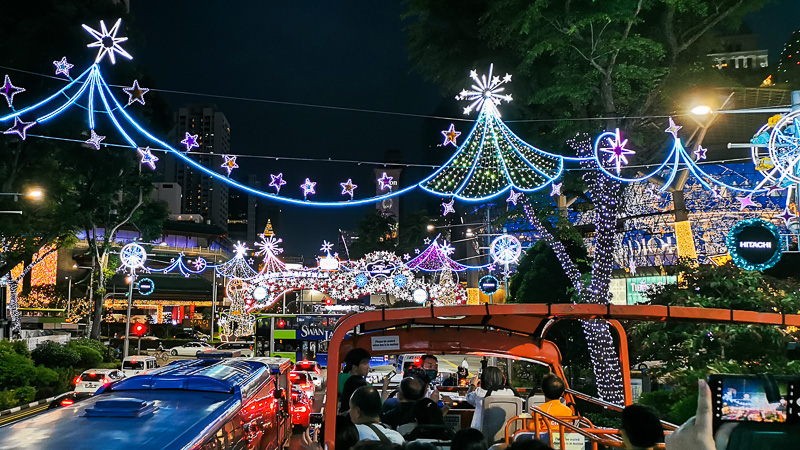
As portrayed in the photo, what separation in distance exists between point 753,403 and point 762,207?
26189mm

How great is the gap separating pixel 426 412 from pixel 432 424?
0.80 m

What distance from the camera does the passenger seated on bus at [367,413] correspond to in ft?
17.2

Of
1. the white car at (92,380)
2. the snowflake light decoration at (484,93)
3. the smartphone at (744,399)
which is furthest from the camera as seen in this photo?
the white car at (92,380)

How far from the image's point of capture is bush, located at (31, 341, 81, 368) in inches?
1160

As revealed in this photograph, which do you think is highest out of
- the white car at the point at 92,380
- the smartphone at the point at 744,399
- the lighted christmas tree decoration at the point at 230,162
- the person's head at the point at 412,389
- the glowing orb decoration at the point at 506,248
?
the lighted christmas tree decoration at the point at 230,162

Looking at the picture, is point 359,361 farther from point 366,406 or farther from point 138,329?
point 138,329

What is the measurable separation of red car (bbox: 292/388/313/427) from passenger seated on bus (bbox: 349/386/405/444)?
450 inches

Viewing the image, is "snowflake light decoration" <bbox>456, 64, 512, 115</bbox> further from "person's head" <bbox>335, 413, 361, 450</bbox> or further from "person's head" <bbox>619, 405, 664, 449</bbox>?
"person's head" <bbox>619, 405, 664, 449</bbox>

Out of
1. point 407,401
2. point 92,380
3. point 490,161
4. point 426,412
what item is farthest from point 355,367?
point 92,380

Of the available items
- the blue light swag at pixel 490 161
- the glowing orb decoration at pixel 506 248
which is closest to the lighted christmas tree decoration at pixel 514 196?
the blue light swag at pixel 490 161

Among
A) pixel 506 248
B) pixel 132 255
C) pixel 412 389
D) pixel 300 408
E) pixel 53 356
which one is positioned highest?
pixel 132 255

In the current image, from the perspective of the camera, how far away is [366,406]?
17.3 ft

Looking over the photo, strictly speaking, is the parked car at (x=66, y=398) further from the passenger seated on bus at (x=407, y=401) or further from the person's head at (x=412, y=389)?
the person's head at (x=412, y=389)

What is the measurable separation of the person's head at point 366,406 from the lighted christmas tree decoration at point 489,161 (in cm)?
1156
